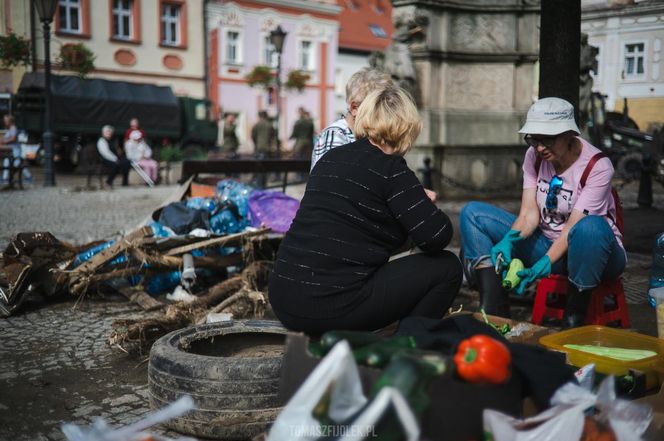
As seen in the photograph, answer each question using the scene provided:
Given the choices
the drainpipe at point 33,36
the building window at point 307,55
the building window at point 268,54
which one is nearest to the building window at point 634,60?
the drainpipe at point 33,36

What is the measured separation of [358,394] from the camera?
1946 millimetres

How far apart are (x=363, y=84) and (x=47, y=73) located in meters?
13.1

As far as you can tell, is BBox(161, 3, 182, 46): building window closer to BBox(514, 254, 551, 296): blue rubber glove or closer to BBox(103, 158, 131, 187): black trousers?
BBox(103, 158, 131, 187): black trousers

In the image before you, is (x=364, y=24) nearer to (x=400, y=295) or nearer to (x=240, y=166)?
(x=240, y=166)

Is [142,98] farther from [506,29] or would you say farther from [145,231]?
[145,231]

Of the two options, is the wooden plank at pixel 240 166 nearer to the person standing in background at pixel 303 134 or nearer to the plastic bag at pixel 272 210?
the plastic bag at pixel 272 210

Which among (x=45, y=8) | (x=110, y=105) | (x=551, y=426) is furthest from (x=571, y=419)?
(x=110, y=105)

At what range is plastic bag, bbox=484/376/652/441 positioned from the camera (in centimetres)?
206

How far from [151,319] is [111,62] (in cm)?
2824

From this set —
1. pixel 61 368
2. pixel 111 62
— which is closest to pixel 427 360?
pixel 61 368

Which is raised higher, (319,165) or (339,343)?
(319,165)

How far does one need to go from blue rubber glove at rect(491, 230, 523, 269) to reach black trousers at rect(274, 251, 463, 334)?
836 mm

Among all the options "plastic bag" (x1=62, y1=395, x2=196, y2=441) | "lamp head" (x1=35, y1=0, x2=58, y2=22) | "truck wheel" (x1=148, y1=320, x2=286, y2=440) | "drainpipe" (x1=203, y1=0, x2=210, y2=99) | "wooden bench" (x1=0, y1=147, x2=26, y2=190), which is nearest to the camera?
"plastic bag" (x1=62, y1=395, x2=196, y2=441)

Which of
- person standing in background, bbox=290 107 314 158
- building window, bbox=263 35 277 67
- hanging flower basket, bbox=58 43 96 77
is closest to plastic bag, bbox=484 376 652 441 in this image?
person standing in background, bbox=290 107 314 158
